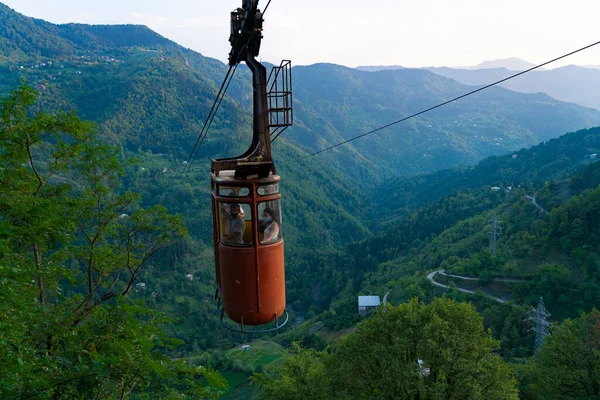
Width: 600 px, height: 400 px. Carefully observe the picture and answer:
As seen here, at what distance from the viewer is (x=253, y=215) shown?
8.46m

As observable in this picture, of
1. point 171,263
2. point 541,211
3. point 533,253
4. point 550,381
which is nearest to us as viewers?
point 550,381

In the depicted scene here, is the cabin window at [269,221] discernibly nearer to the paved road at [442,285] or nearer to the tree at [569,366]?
the tree at [569,366]

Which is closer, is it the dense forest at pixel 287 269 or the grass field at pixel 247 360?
the dense forest at pixel 287 269

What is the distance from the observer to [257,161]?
8.84 metres

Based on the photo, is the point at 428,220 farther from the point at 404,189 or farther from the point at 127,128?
the point at 127,128

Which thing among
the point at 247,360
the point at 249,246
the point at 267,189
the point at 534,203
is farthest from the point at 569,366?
the point at 534,203

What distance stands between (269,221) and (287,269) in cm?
10391

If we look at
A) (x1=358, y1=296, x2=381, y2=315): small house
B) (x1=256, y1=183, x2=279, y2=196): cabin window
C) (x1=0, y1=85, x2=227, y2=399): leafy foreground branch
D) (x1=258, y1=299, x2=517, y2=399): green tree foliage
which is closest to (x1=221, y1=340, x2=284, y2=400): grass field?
(x1=358, y1=296, x2=381, y2=315): small house

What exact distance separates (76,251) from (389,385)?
1256 cm

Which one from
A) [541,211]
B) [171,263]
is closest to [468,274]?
[541,211]

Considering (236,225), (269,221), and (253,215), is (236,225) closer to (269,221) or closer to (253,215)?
(253,215)

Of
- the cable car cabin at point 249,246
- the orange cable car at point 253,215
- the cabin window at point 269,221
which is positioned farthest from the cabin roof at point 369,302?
the cabin window at point 269,221

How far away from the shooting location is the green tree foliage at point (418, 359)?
1492 cm

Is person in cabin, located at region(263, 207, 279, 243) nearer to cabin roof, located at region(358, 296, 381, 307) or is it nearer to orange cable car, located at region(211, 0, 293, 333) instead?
orange cable car, located at region(211, 0, 293, 333)
